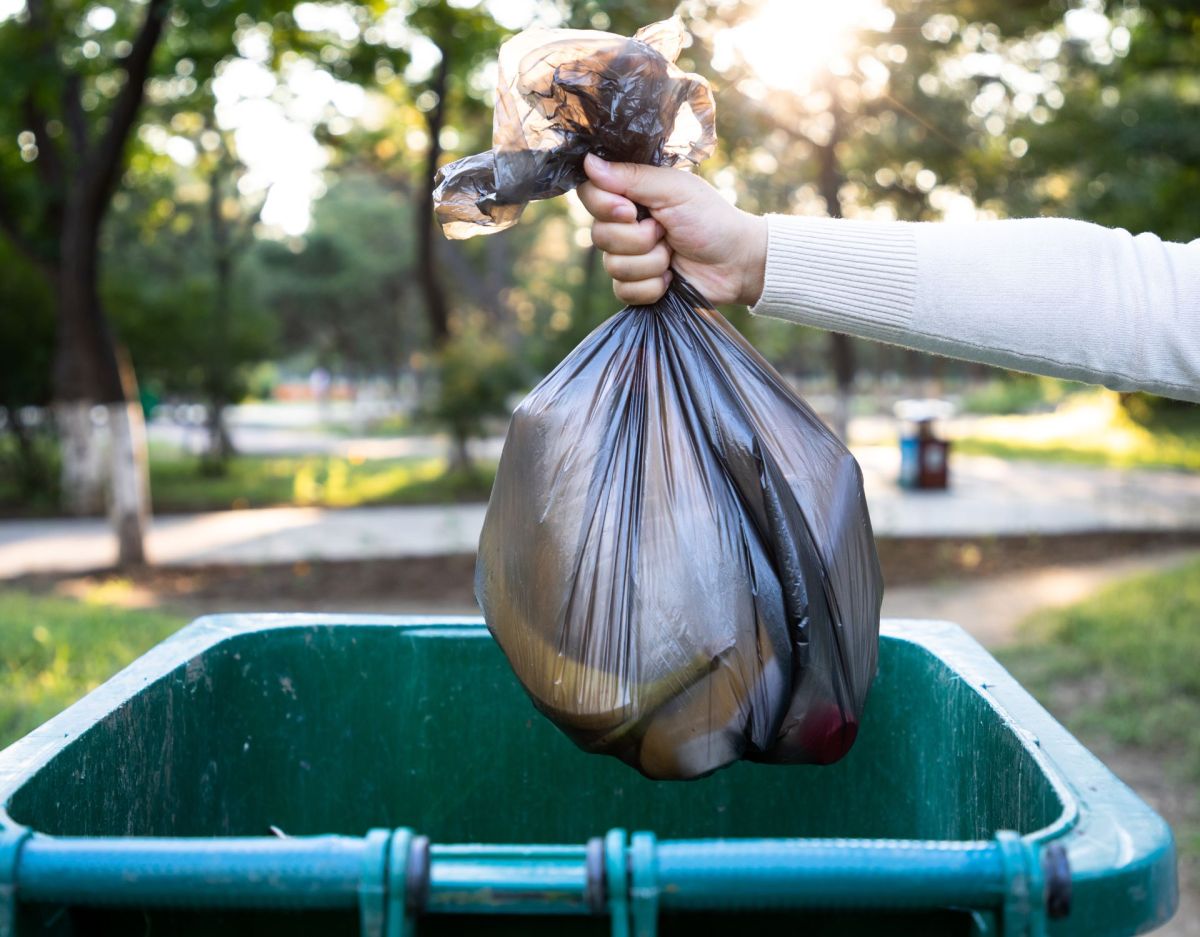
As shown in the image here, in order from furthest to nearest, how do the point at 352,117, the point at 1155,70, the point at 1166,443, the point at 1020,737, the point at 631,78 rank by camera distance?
the point at 1166,443 < the point at 352,117 < the point at 1155,70 < the point at 631,78 < the point at 1020,737

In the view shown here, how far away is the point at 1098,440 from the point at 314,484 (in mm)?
14379

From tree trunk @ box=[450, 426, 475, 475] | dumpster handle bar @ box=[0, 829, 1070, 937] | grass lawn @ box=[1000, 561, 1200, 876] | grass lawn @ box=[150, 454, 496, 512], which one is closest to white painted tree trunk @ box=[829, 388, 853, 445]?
grass lawn @ box=[150, 454, 496, 512]

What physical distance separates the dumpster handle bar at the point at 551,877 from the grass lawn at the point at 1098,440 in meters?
16.4

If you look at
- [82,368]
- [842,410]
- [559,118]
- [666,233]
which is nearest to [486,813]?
[666,233]

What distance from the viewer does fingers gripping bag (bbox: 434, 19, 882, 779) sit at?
1.44 metres

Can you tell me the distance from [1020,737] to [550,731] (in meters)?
0.82

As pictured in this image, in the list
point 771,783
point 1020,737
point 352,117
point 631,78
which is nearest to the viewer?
point 1020,737

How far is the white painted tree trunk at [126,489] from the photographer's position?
28.2 ft

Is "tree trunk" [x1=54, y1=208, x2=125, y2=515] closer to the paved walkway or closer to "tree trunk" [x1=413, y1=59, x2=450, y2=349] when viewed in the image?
the paved walkway

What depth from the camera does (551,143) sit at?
1616mm

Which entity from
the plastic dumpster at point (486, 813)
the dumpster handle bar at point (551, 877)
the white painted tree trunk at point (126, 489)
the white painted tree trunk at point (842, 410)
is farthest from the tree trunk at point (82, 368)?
the dumpster handle bar at point (551, 877)

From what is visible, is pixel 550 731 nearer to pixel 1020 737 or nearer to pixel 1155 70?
pixel 1020 737

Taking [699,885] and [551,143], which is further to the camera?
[551,143]

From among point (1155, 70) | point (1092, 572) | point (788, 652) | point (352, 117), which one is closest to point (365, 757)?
point (788, 652)
